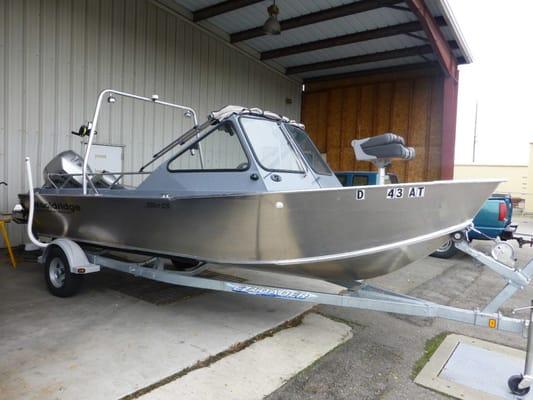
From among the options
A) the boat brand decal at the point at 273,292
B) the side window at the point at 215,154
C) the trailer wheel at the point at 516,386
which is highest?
the side window at the point at 215,154

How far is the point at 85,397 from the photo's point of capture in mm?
2367

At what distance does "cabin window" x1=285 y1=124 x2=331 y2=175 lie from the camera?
390 cm

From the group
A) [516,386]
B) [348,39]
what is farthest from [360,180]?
[516,386]

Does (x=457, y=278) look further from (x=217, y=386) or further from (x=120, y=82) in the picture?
(x=120, y=82)

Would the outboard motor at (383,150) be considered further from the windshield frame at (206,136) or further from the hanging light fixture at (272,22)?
the hanging light fixture at (272,22)

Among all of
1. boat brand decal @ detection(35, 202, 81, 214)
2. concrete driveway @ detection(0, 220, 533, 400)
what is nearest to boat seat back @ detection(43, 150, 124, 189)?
boat brand decal @ detection(35, 202, 81, 214)

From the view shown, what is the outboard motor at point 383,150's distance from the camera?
3.08m

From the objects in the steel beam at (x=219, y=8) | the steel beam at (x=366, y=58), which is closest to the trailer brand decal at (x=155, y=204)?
the steel beam at (x=219, y=8)

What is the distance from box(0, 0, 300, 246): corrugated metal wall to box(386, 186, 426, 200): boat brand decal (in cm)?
623

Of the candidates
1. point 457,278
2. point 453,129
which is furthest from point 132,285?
point 453,129

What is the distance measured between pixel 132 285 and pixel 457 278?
446cm

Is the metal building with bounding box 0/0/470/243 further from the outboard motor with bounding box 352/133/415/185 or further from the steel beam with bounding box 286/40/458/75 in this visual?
the outboard motor with bounding box 352/133/415/185

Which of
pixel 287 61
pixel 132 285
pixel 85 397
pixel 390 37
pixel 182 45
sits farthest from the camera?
pixel 287 61

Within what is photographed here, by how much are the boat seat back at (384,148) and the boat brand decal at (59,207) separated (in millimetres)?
3051
